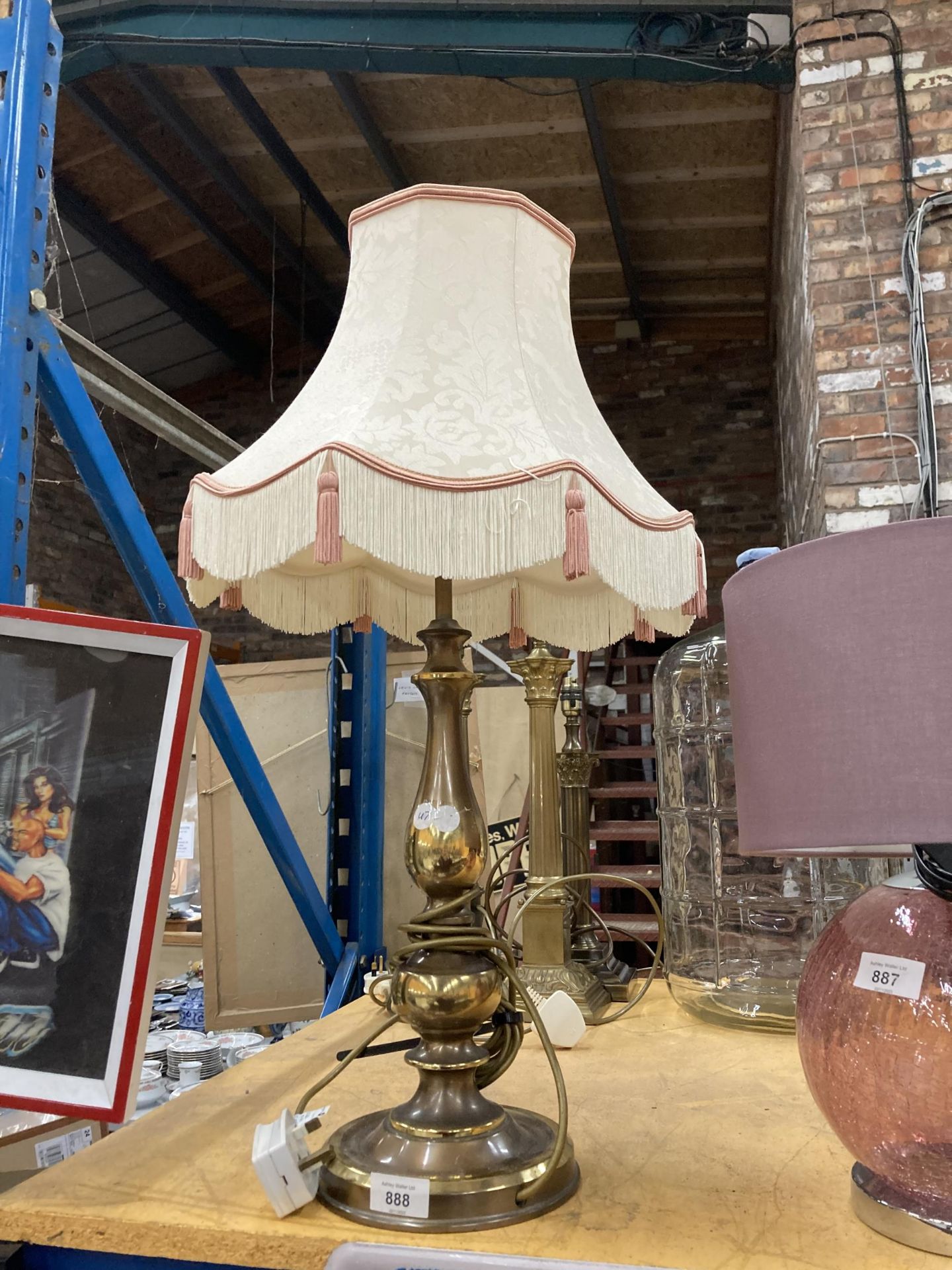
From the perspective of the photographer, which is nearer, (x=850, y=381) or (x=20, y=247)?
(x=20, y=247)

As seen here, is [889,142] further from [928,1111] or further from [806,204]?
[928,1111]

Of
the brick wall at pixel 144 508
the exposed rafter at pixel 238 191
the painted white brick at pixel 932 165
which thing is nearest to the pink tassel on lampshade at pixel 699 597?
the painted white brick at pixel 932 165

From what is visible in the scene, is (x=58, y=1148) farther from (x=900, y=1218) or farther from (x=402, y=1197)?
(x=900, y=1218)

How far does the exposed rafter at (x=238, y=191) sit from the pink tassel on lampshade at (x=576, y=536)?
413cm

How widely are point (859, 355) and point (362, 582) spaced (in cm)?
177

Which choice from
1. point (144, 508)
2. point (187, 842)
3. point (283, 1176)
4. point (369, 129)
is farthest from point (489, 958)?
point (144, 508)

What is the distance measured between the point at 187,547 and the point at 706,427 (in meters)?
5.45

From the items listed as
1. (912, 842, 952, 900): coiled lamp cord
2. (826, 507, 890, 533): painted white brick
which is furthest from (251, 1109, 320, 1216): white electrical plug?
(826, 507, 890, 533): painted white brick

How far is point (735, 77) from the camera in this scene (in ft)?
9.25

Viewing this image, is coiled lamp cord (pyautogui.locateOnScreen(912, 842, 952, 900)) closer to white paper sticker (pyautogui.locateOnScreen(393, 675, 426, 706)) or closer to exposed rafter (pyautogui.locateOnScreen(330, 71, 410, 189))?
white paper sticker (pyautogui.locateOnScreen(393, 675, 426, 706))

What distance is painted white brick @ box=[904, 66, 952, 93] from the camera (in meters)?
2.36

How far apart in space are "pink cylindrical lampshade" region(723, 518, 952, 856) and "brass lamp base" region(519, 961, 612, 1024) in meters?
0.75

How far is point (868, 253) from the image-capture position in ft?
7.85

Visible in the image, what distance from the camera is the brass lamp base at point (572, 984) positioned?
4.44 feet
